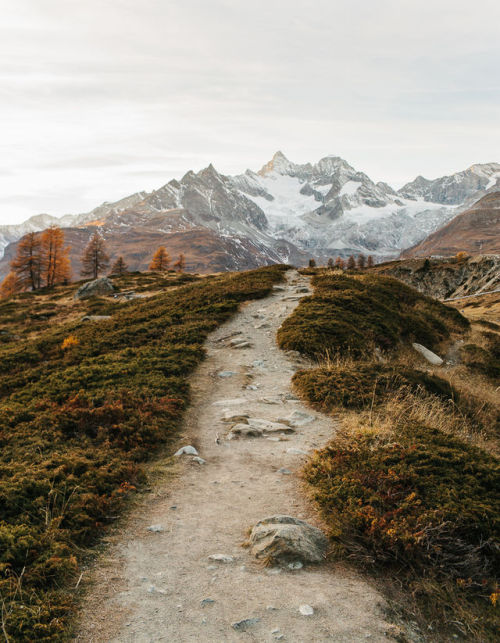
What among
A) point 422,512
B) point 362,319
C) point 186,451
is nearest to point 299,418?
point 186,451

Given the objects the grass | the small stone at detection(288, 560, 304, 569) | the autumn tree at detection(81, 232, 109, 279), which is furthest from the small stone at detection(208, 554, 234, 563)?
the autumn tree at detection(81, 232, 109, 279)

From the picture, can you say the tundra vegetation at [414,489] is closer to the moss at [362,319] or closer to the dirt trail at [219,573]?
the dirt trail at [219,573]

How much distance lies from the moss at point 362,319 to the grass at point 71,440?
4733 millimetres

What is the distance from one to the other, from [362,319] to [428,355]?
3.72 meters

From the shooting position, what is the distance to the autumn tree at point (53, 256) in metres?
70.8

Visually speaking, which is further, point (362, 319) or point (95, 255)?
point (95, 255)

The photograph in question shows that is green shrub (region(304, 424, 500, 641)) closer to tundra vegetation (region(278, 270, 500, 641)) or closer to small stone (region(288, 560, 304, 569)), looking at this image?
tundra vegetation (region(278, 270, 500, 641))

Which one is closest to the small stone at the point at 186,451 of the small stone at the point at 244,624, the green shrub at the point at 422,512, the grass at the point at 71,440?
the grass at the point at 71,440

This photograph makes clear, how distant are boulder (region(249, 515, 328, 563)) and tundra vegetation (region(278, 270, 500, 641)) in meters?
0.27

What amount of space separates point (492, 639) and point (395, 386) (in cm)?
835

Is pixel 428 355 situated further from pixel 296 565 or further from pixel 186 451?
pixel 296 565

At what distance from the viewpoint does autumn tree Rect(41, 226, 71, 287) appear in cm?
7075

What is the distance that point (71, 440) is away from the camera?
8.71m

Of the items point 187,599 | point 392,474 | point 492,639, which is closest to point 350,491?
point 392,474
